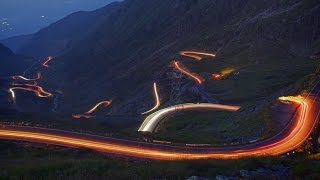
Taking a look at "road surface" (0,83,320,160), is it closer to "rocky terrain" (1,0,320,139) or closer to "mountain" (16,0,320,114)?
"rocky terrain" (1,0,320,139)

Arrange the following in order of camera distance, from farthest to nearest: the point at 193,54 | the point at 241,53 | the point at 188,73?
the point at 193,54 → the point at 241,53 → the point at 188,73

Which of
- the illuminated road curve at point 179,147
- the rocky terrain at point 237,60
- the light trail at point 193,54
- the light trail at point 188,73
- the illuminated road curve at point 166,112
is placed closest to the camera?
the illuminated road curve at point 179,147

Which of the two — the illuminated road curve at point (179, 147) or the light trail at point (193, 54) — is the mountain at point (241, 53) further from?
the illuminated road curve at point (179, 147)

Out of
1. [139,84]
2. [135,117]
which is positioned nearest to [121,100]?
[139,84]

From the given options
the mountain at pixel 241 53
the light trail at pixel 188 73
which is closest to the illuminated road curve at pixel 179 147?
the mountain at pixel 241 53

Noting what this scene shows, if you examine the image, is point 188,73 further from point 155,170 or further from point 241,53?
point 155,170

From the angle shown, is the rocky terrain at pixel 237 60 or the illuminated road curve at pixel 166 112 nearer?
the illuminated road curve at pixel 166 112

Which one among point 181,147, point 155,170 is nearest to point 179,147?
point 181,147

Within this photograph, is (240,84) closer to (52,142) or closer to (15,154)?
(52,142)
